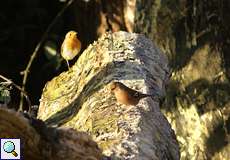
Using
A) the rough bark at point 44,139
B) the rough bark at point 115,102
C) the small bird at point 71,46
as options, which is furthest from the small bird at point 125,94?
the small bird at point 71,46

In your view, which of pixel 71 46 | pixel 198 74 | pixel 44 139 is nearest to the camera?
pixel 44 139

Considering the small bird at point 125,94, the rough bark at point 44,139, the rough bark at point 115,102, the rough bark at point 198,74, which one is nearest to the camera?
the rough bark at point 44,139

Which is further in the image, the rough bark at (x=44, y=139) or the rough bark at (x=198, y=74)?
the rough bark at (x=198, y=74)

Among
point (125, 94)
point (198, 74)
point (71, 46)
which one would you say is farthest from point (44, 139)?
point (198, 74)

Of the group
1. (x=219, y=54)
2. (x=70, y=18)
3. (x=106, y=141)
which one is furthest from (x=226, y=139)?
(x=70, y=18)

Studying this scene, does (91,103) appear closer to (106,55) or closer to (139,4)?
(106,55)

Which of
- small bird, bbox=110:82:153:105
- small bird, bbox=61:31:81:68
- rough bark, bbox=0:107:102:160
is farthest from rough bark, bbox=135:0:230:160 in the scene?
rough bark, bbox=0:107:102:160

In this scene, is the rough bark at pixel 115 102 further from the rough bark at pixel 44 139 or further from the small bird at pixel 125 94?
the rough bark at pixel 44 139

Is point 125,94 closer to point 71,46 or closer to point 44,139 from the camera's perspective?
point 44,139
